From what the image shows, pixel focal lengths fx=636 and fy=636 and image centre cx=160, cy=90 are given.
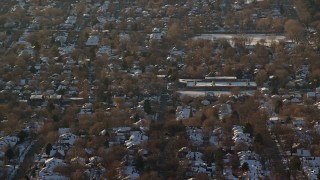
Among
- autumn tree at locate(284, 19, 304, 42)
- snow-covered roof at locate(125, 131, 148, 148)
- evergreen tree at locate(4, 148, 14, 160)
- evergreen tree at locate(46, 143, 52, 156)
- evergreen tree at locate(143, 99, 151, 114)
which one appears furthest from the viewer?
autumn tree at locate(284, 19, 304, 42)

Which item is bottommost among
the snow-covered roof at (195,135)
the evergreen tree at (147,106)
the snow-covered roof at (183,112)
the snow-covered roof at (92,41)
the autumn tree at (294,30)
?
the autumn tree at (294,30)

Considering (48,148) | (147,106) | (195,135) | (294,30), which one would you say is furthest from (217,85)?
(48,148)

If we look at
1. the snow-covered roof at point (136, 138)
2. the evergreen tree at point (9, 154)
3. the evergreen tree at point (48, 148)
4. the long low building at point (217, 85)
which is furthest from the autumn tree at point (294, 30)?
the evergreen tree at point (9, 154)

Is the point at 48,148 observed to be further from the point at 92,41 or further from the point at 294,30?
the point at 294,30

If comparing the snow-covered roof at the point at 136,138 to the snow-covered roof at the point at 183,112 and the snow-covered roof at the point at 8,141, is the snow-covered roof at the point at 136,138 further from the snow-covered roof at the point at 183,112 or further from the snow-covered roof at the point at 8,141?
the snow-covered roof at the point at 8,141

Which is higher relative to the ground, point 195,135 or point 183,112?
point 195,135

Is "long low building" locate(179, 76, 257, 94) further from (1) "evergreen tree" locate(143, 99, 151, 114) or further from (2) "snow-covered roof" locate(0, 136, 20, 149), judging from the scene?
(2) "snow-covered roof" locate(0, 136, 20, 149)

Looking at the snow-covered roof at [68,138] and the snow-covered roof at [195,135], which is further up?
Answer: the snow-covered roof at [68,138]

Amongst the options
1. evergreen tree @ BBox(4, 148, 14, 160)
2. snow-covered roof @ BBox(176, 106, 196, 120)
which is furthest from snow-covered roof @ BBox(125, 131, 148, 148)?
evergreen tree @ BBox(4, 148, 14, 160)
